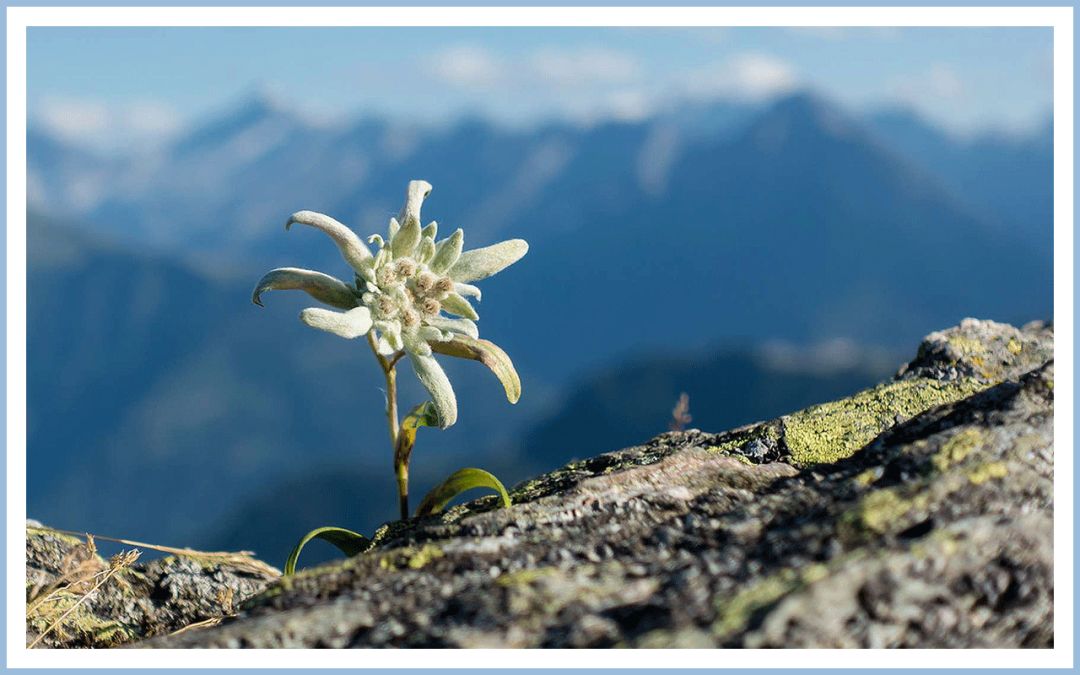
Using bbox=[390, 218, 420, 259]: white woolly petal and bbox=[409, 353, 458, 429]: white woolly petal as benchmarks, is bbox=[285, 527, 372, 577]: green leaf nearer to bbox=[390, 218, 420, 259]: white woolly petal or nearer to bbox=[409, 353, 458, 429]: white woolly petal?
bbox=[409, 353, 458, 429]: white woolly petal

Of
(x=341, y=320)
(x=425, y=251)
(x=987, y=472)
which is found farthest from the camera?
(x=425, y=251)

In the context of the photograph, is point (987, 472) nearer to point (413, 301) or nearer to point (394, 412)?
point (413, 301)

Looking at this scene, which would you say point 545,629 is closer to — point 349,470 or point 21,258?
point 21,258

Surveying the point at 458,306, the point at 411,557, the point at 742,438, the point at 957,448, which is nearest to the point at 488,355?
the point at 458,306

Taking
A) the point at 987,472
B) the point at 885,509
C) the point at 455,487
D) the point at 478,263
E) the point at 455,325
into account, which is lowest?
the point at 885,509

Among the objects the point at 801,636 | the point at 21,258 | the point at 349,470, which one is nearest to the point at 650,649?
the point at 801,636

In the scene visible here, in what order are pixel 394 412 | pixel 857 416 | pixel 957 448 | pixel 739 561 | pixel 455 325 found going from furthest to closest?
pixel 857 416 < pixel 394 412 < pixel 455 325 < pixel 957 448 < pixel 739 561

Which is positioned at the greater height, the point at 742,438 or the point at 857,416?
the point at 857,416
